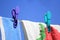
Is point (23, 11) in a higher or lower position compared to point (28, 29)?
higher

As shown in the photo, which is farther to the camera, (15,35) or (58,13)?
(58,13)

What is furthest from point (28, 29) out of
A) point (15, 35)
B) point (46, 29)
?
point (46, 29)

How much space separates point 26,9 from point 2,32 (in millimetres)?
385

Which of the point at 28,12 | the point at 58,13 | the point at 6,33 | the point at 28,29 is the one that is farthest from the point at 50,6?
the point at 6,33

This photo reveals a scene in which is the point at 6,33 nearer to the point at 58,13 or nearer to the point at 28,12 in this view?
the point at 28,12

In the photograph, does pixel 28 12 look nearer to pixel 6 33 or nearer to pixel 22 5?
pixel 22 5

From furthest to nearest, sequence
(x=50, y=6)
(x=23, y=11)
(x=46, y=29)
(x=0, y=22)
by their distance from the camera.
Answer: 1. (x=50, y=6)
2. (x=23, y=11)
3. (x=0, y=22)
4. (x=46, y=29)

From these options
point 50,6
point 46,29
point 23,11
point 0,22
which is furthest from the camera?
point 50,6

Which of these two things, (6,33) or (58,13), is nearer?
(6,33)

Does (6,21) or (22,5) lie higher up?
(22,5)

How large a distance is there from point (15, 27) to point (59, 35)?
256 mm

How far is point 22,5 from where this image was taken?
3.59ft

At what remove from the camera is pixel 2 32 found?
0.77m

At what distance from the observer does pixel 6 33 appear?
2.53ft
